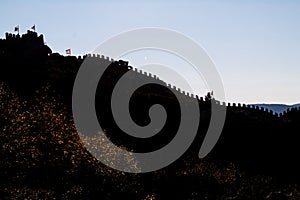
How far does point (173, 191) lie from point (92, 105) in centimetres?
2340

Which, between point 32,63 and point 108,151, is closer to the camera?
point 108,151

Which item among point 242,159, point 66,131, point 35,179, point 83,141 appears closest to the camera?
point 35,179

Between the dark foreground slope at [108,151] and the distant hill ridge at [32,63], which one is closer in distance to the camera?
the dark foreground slope at [108,151]

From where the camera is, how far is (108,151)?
30.1 metres

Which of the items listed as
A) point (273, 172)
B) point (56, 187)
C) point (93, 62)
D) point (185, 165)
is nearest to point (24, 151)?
point (56, 187)

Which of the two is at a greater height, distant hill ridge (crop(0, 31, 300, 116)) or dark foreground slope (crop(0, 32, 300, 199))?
distant hill ridge (crop(0, 31, 300, 116))

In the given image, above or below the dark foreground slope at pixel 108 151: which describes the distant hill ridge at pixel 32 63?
above

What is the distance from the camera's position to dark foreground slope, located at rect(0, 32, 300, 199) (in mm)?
24766

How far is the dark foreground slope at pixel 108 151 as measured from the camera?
24.8 metres

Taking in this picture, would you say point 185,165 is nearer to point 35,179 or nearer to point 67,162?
point 67,162

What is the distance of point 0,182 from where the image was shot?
2341 centimetres

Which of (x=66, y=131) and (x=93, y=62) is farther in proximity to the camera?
(x=93, y=62)

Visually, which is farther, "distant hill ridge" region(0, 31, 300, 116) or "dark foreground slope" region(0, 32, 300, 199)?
"distant hill ridge" region(0, 31, 300, 116)

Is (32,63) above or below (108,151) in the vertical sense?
above
